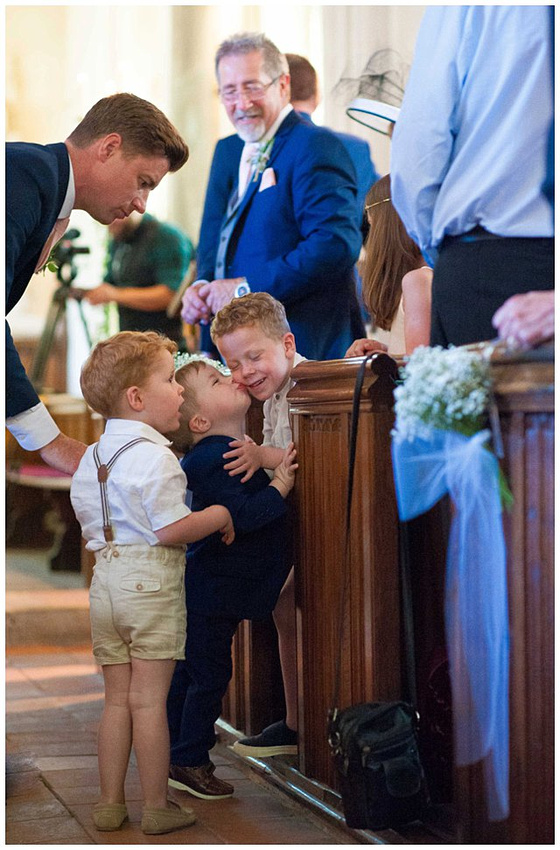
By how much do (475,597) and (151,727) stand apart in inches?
29.9

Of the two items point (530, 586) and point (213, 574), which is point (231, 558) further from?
point (530, 586)

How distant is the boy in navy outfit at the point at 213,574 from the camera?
2.45 metres

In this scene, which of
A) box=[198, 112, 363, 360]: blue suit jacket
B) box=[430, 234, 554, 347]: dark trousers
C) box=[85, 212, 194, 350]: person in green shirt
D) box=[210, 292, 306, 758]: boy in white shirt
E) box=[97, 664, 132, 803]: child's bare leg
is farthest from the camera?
box=[85, 212, 194, 350]: person in green shirt

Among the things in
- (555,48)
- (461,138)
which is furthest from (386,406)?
(555,48)

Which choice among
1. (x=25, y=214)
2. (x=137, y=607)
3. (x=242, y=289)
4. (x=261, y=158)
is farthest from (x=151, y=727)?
(x=261, y=158)

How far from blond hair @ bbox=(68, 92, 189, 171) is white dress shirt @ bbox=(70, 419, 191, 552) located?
0.66m

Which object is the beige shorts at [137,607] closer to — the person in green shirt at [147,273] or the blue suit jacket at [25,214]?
the blue suit jacket at [25,214]

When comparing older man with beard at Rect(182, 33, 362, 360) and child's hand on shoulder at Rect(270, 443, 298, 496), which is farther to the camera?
older man with beard at Rect(182, 33, 362, 360)

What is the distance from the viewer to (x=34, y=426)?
2.38m

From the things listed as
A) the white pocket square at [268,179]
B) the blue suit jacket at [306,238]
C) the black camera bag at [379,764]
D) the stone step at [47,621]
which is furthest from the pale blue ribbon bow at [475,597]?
the stone step at [47,621]

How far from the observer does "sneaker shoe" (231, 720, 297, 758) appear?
2.64 m

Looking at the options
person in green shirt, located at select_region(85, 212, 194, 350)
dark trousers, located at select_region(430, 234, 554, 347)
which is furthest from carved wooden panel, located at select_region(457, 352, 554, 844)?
person in green shirt, located at select_region(85, 212, 194, 350)

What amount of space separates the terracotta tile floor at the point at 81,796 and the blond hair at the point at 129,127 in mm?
1461

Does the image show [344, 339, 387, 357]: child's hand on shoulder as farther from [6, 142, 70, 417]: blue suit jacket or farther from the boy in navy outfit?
[6, 142, 70, 417]: blue suit jacket
